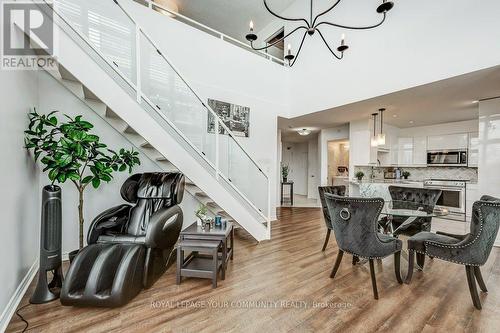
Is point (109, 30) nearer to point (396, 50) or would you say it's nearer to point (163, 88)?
point (163, 88)

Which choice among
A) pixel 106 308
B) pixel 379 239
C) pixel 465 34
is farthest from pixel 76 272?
pixel 465 34

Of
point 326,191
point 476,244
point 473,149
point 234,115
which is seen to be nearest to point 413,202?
point 326,191

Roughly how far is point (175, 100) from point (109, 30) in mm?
1104

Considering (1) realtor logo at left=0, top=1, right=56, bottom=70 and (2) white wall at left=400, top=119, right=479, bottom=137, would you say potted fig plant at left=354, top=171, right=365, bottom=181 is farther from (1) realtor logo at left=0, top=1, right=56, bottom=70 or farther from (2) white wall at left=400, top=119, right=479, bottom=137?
(1) realtor logo at left=0, top=1, right=56, bottom=70

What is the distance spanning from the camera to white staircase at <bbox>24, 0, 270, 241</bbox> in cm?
245

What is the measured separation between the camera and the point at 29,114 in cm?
248

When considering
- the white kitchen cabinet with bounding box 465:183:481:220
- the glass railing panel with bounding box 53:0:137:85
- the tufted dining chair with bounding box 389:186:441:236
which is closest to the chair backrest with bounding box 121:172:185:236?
the glass railing panel with bounding box 53:0:137:85

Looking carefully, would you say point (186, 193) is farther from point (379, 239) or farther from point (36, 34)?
point (379, 239)

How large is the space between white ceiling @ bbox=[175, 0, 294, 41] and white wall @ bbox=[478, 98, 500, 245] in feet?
16.3

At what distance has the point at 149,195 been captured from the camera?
3049 millimetres

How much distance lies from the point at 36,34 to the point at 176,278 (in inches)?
115

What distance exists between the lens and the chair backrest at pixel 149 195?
296cm

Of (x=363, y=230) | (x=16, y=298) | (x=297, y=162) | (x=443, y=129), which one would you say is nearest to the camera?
(x=16, y=298)

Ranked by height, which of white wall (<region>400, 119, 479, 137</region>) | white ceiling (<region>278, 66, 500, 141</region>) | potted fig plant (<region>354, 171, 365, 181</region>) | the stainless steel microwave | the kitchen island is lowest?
the kitchen island
